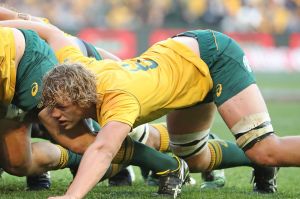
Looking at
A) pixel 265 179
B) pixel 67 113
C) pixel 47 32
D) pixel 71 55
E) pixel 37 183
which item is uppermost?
pixel 47 32

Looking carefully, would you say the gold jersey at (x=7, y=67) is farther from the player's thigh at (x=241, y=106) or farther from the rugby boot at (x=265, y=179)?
the rugby boot at (x=265, y=179)

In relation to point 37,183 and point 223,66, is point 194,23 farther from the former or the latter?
point 223,66

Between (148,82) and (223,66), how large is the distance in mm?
661

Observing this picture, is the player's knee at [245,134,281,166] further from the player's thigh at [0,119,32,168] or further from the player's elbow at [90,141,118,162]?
the player's thigh at [0,119,32,168]

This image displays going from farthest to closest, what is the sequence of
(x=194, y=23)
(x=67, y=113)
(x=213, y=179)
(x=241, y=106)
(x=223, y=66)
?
(x=194, y=23)
(x=213, y=179)
(x=223, y=66)
(x=241, y=106)
(x=67, y=113)

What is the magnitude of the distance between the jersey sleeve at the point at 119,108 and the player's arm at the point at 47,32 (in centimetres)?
98

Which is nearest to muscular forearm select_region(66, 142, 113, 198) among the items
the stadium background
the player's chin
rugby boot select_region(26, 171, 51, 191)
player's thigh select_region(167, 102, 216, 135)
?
the player's chin

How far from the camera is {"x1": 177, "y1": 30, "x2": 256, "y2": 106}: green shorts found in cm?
519

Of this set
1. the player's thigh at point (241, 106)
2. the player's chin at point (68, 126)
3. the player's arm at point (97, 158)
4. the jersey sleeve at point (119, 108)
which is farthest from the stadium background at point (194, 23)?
the player's arm at point (97, 158)

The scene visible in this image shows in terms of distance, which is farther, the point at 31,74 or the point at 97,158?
the point at 31,74

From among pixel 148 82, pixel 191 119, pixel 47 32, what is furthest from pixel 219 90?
pixel 47 32

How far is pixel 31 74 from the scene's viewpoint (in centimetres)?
507

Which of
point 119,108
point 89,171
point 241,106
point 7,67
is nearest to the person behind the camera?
point 89,171

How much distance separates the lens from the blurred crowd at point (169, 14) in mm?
21484
